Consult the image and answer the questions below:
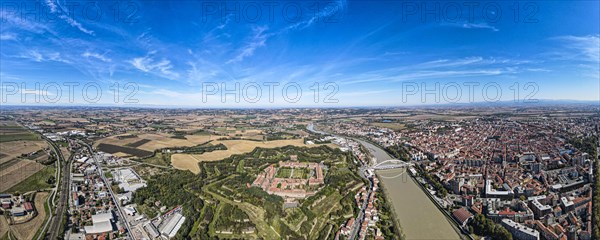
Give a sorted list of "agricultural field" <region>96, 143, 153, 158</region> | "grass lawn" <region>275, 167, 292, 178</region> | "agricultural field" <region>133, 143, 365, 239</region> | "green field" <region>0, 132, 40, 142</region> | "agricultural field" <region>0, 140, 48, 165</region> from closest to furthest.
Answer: "agricultural field" <region>133, 143, 365, 239</region>, "grass lawn" <region>275, 167, 292, 178</region>, "agricultural field" <region>0, 140, 48, 165</region>, "agricultural field" <region>96, 143, 153, 158</region>, "green field" <region>0, 132, 40, 142</region>

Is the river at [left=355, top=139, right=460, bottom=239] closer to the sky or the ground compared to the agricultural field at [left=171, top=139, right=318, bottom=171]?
closer to the ground

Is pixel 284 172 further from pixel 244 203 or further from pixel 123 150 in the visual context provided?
pixel 123 150

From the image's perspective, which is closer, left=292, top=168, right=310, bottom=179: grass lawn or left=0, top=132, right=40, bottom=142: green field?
left=292, top=168, right=310, bottom=179: grass lawn

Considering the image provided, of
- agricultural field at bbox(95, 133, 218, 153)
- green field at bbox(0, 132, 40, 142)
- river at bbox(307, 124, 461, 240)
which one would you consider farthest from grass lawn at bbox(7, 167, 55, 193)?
river at bbox(307, 124, 461, 240)

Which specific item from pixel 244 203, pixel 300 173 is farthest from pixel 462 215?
pixel 244 203

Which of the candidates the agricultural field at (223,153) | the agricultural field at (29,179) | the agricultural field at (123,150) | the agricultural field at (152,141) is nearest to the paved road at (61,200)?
the agricultural field at (29,179)

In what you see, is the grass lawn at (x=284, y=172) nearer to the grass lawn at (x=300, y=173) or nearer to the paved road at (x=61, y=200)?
the grass lawn at (x=300, y=173)

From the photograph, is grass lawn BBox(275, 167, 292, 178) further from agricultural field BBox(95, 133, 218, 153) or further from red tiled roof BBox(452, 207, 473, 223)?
agricultural field BBox(95, 133, 218, 153)

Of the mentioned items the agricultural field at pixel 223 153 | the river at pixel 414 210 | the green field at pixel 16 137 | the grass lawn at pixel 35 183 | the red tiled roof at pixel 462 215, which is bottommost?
the river at pixel 414 210

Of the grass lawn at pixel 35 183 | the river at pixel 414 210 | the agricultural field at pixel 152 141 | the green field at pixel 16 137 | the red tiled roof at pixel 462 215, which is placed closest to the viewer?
the river at pixel 414 210

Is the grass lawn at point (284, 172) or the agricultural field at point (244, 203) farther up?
the grass lawn at point (284, 172)
